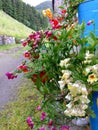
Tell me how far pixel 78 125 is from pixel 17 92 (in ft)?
7.91

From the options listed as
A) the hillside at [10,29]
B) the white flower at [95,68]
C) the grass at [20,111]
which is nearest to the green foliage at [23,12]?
the hillside at [10,29]

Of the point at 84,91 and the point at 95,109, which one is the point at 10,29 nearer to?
the point at 95,109

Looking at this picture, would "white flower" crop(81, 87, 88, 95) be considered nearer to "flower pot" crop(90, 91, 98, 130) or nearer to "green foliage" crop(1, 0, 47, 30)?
"flower pot" crop(90, 91, 98, 130)

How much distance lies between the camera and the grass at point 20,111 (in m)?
3.51

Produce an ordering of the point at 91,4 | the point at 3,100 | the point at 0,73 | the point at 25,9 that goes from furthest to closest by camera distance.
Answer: the point at 25,9
the point at 0,73
the point at 3,100
the point at 91,4

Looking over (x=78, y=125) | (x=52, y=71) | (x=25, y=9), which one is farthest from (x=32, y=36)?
(x=25, y=9)

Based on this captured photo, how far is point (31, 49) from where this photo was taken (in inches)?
100

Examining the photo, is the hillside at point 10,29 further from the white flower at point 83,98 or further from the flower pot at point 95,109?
the white flower at point 83,98

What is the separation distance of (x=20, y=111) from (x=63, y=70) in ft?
7.10

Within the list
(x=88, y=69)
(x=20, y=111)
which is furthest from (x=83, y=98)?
(x=20, y=111)

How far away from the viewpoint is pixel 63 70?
197 centimetres

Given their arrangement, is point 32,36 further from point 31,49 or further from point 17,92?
point 17,92

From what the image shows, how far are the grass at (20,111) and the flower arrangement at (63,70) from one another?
2.98 ft

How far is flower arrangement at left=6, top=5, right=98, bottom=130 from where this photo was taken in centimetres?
189
